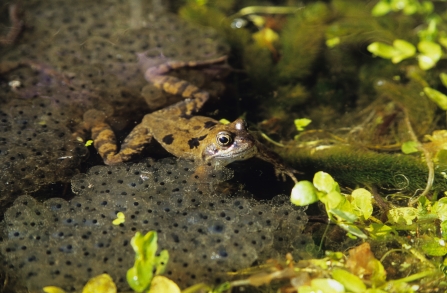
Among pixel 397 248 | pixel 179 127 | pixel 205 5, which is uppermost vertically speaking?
pixel 205 5

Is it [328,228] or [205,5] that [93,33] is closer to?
[205,5]

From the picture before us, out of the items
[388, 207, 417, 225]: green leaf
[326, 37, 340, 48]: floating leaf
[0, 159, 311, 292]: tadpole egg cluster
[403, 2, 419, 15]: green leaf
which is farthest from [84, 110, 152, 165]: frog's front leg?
[403, 2, 419, 15]: green leaf

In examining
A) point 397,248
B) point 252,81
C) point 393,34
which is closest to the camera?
point 397,248

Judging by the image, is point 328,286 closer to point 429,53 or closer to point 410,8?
point 429,53

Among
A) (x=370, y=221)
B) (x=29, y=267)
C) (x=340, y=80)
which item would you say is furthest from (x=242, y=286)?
(x=340, y=80)

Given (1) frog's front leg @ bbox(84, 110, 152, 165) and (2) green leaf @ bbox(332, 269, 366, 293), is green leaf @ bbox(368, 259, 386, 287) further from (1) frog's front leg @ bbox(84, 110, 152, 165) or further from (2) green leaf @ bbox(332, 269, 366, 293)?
(1) frog's front leg @ bbox(84, 110, 152, 165)
